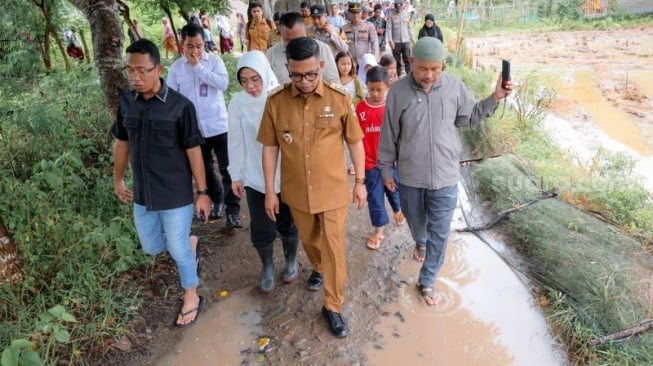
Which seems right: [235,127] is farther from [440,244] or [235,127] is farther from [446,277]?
[446,277]

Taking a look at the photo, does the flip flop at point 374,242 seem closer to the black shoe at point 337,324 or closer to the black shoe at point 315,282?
the black shoe at point 315,282

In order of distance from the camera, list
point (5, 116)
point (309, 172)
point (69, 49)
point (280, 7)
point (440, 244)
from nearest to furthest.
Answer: point (309, 172)
point (440, 244)
point (5, 116)
point (280, 7)
point (69, 49)

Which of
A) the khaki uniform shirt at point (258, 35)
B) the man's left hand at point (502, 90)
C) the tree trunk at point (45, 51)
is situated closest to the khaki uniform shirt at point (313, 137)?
the man's left hand at point (502, 90)

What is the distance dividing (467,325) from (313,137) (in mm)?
1728

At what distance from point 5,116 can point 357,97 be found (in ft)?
11.3

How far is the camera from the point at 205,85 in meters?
3.80

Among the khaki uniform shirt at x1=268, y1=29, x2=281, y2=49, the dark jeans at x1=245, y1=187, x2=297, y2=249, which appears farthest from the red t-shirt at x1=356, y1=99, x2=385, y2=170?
the khaki uniform shirt at x1=268, y1=29, x2=281, y2=49

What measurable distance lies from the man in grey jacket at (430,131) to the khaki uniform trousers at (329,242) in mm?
574

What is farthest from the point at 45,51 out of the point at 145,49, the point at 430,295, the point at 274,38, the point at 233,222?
the point at 430,295

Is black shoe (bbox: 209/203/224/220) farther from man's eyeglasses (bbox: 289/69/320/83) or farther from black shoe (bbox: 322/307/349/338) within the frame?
man's eyeglasses (bbox: 289/69/320/83)

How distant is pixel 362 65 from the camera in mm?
5805

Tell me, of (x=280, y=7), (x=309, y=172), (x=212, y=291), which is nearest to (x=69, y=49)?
(x=280, y=7)

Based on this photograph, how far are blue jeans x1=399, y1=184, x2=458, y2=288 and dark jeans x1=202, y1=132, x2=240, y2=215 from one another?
5.58 feet

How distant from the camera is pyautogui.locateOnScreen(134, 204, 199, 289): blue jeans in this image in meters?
2.83
